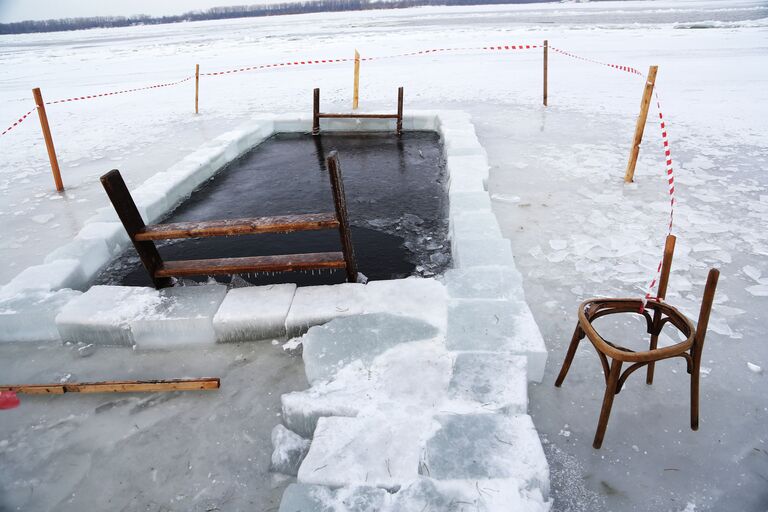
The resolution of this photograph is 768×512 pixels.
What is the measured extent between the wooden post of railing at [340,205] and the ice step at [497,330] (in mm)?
907

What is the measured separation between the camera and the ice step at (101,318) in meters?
3.33

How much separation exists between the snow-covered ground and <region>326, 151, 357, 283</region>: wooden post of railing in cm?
107

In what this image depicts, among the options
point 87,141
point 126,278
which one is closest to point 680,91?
point 126,278

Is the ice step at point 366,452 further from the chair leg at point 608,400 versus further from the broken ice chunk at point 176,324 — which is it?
the broken ice chunk at point 176,324

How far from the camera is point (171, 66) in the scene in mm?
20609

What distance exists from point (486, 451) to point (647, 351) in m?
0.95

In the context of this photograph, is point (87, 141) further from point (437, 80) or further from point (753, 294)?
point (753, 294)

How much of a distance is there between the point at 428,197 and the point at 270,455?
4093 mm

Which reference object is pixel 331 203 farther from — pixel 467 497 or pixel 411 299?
pixel 467 497

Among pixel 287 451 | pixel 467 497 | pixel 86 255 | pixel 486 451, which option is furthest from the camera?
pixel 86 255

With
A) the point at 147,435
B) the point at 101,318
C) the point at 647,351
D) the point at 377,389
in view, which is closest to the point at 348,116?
the point at 101,318

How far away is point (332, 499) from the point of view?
2.05 m

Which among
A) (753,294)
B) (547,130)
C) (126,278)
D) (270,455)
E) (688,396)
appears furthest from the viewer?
(547,130)

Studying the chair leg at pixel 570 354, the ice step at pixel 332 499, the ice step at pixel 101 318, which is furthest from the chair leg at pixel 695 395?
the ice step at pixel 101 318
